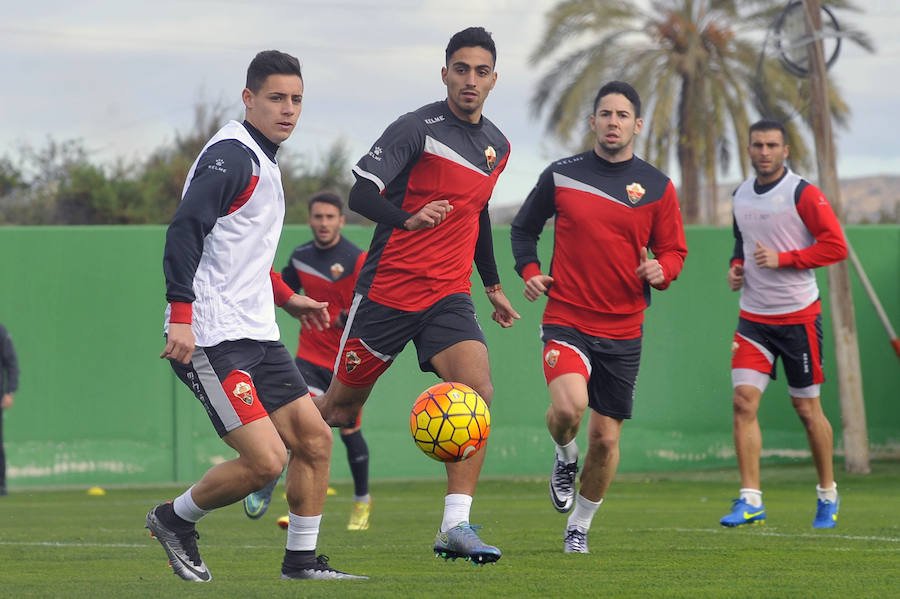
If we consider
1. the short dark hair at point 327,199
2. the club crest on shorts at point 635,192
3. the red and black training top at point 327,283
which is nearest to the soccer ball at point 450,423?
the club crest on shorts at point 635,192

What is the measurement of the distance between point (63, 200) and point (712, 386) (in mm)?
20540

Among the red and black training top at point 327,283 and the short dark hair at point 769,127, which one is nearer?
the short dark hair at point 769,127

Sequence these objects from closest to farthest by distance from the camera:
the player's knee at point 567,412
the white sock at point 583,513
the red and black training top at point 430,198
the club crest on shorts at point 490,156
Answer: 1. the red and black training top at point 430,198
2. the club crest on shorts at point 490,156
3. the player's knee at point 567,412
4. the white sock at point 583,513

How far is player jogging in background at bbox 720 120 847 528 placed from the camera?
9648 mm

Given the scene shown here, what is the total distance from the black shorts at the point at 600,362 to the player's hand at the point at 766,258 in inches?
78.0

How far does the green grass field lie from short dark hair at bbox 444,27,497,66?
2.60m

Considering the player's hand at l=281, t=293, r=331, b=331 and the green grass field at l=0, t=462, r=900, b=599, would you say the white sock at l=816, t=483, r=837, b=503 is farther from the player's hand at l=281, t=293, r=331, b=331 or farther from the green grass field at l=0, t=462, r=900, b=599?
the player's hand at l=281, t=293, r=331, b=331

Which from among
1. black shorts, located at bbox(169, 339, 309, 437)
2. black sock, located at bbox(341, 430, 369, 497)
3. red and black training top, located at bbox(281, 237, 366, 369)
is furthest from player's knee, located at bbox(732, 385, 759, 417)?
black shorts, located at bbox(169, 339, 309, 437)

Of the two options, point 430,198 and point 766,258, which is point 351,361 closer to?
point 430,198

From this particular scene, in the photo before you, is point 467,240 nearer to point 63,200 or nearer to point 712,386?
point 712,386

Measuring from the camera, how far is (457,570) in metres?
6.44

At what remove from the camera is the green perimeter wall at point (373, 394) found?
50.6ft

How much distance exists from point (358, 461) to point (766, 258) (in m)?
3.44

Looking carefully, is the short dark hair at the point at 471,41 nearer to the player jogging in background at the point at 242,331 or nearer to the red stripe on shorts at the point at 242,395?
the player jogging in background at the point at 242,331
